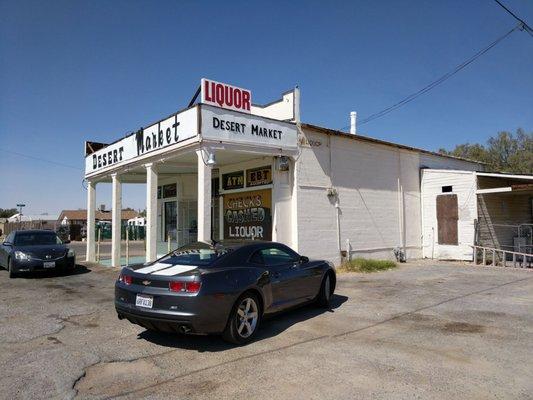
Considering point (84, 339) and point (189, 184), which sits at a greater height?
point (189, 184)

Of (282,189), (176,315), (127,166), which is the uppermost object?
(127,166)

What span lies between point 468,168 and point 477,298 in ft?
46.9

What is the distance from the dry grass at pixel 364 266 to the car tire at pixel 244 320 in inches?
Result: 308

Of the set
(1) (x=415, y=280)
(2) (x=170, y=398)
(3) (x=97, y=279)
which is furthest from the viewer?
(3) (x=97, y=279)

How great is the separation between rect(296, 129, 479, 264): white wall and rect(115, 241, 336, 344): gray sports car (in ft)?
21.1

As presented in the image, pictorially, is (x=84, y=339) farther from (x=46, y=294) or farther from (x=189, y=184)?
(x=189, y=184)

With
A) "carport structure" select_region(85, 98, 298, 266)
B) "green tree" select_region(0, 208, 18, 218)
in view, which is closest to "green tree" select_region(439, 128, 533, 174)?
"carport structure" select_region(85, 98, 298, 266)

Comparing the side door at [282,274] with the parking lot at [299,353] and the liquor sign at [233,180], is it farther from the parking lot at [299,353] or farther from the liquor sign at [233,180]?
the liquor sign at [233,180]

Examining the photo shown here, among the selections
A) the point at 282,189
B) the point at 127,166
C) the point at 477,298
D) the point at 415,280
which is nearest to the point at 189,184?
the point at 127,166

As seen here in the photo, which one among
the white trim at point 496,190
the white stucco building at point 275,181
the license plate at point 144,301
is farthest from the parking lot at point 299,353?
the white trim at point 496,190

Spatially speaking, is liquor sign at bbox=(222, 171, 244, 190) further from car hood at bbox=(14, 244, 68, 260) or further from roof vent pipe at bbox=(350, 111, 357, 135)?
roof vent pipe at bbox=(350, 111, 357, 135)

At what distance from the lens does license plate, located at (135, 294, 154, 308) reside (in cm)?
563

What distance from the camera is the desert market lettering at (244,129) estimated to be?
1134cm

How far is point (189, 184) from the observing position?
17.7 m
